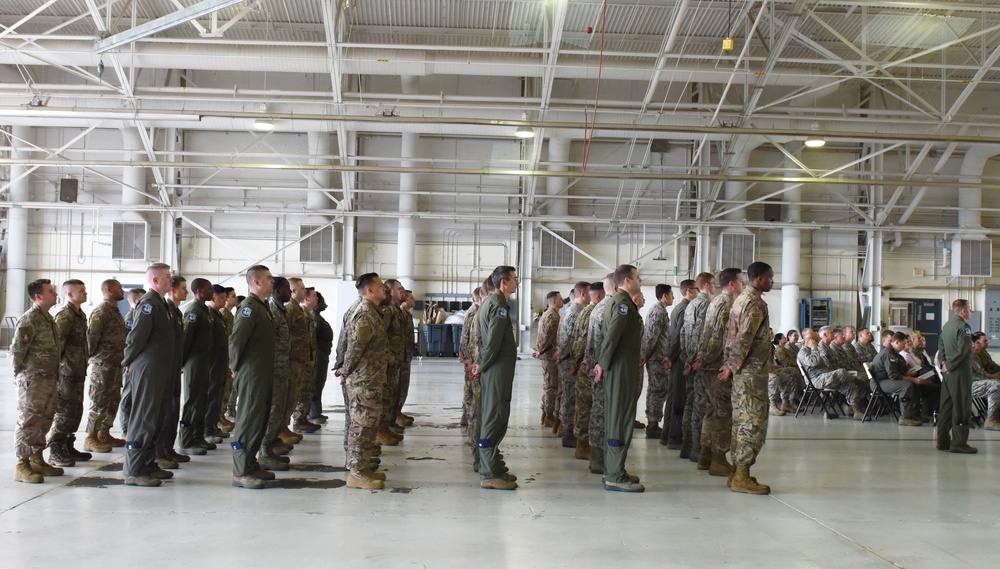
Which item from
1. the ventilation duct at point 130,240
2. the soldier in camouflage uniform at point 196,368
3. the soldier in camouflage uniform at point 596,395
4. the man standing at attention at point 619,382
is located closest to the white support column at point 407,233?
the ventilation duct at point 130,240

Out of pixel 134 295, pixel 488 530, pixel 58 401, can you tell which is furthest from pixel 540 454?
pixel 134 295

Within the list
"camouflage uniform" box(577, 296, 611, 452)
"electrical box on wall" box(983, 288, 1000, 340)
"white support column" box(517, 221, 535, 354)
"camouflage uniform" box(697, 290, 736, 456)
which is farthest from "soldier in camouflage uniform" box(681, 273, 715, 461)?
"electrical box on wall" box(983, 288, 1000, 340)

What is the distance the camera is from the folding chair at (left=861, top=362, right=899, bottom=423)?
30.9ft

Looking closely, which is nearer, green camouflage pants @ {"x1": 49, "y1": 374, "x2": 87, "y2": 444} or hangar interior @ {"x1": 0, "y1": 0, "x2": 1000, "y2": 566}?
green camouflage pants @ {"x1": 49, "y1": 374, "x2": 87, "y2": 444}

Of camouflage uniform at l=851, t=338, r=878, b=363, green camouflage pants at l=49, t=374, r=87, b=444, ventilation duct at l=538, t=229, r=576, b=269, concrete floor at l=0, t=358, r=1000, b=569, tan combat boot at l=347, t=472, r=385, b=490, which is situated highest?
ventilation duct at l=538, t=229, r=576, b=269

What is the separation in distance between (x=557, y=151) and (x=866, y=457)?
11.4 meters

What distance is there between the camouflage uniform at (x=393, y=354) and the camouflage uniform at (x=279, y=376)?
1.13 m

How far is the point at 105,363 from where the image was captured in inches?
251

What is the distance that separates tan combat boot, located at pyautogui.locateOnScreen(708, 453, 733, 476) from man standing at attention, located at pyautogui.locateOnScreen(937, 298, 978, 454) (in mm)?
2849

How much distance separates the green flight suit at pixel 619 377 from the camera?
17.2 feet

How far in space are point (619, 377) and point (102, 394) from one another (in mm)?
4329

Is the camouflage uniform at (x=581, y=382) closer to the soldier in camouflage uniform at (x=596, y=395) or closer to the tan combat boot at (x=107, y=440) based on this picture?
the soldier in camouflage uniform at (x=596, y=395)

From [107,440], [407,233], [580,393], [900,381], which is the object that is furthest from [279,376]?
[407,233]

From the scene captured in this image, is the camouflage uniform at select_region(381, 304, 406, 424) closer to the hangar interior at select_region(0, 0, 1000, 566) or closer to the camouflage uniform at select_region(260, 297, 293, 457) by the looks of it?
the camouflage uniform at select_region(260, 297, 293, 457)
